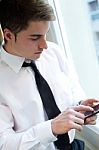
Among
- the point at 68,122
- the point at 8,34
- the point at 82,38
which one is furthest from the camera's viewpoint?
the point at 82,38

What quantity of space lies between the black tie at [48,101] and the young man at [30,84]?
16 millimetres

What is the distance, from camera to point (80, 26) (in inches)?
61.1

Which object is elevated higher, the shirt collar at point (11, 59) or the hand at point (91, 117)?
the shirt collar at point (11, 59)

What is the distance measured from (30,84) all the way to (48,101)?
3.7 inches

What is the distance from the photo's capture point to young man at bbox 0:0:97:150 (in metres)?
0.98

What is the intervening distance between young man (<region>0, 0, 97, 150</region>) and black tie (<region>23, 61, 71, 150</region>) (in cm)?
2

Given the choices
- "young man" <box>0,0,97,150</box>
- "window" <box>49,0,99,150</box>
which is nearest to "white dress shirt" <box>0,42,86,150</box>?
"young man" <box>0,0,97,150</box>

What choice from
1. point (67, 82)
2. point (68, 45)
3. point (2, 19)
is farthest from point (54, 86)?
point (68, 45)

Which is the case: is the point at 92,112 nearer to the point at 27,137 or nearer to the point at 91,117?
the point at 91,117

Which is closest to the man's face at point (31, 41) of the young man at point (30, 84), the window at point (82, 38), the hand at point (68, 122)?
the young man at point (30, 84)

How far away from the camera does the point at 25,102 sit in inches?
43.4

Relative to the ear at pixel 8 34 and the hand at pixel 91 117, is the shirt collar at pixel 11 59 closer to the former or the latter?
the ear at pixel 8 34

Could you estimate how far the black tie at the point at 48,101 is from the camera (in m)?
1.11

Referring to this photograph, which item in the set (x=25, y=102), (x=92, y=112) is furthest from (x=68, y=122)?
(x=25, y=102)
